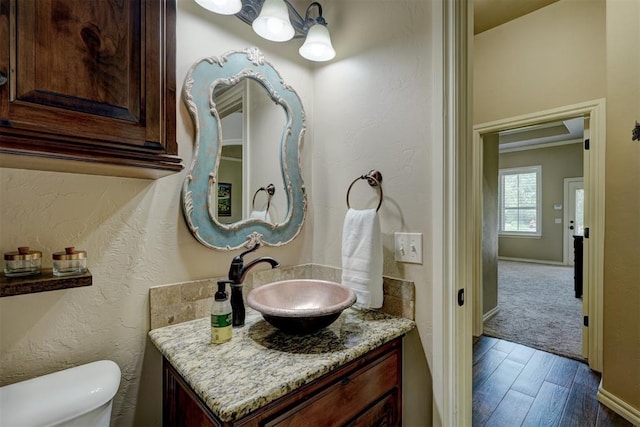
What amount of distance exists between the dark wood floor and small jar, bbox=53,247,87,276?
84.6 inches

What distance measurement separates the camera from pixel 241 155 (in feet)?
4.42

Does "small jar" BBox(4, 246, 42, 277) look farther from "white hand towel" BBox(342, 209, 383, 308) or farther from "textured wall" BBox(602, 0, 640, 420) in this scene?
"textured wall" BBox(602, 0, 640, 420)

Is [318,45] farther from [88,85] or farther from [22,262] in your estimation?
[22,262]

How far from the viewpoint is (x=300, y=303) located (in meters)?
1.30

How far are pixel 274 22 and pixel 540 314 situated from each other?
410 centimetres

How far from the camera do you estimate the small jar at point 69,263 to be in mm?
808

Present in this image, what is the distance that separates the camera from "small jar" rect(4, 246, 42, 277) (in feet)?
2.52

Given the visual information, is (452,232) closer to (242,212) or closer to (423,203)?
(423,203)

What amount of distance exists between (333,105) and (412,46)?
1.50ft

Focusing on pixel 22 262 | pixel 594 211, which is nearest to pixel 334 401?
pixel 22 262

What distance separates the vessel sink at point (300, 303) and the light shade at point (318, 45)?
1.09 metres

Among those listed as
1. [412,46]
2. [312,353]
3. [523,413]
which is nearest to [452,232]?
[312,353]

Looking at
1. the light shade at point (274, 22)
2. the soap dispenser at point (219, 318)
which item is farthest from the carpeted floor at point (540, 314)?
the light shade at point (274, 22)

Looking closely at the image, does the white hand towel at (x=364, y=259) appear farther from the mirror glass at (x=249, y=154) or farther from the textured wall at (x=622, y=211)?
the textured wall at (x=622, y=211)
